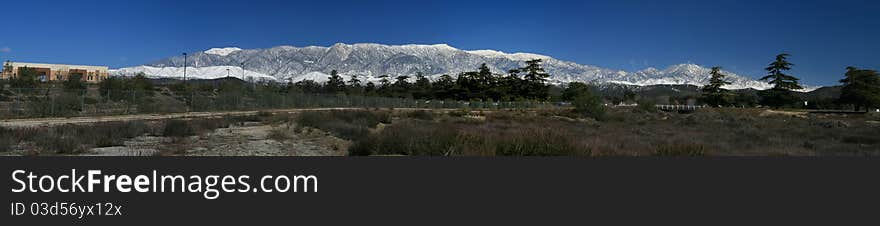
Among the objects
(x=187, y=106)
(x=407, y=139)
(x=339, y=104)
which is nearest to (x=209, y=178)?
(x=407, y=139)

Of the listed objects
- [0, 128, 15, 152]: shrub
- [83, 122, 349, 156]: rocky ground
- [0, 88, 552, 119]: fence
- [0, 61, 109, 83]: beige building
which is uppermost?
[0, 61, 109, 83]: beige building

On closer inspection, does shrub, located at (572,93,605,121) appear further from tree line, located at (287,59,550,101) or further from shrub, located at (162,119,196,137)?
tree line, located at (287,59,550,101)

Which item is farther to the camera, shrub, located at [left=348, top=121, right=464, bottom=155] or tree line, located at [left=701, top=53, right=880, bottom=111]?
tree line, located at [left=701, top=53, right=880, bottom=111]

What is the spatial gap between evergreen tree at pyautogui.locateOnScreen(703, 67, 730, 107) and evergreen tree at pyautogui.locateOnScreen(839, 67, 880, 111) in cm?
1668

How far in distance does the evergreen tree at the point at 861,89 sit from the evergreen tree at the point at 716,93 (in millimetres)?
16681

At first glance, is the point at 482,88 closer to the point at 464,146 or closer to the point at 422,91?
the point at 422,91

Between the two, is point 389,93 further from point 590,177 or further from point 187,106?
point 590,177

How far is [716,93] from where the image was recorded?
289 ft

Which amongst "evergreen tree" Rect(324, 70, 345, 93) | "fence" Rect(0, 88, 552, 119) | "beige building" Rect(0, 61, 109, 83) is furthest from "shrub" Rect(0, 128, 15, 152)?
"beige building" Rect(0, 61, 109, 83)

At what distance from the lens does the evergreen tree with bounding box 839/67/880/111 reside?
6378 centimetres

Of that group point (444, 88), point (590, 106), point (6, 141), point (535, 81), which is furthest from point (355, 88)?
point (6, 141)

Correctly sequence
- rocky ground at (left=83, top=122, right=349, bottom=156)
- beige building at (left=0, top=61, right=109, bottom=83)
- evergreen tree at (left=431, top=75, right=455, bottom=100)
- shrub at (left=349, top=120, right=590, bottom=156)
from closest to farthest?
shrub at (left=349, top=120, right=590, bottom=156) → rocky ground at (left=83, top=122, right=349, bottom=156) → evergreen tree at (left=431, top=75, right=455, bottom=100) → beige building at (left=0, top=61, right=109, bottom=83)

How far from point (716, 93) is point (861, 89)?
76.3 ft

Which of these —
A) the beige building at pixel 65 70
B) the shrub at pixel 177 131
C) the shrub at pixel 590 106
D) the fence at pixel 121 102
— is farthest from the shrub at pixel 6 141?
the beige building at pixel 65 70
